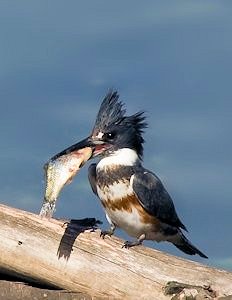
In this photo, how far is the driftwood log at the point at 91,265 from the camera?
7113 millimetres

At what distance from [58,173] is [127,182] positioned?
758 mm

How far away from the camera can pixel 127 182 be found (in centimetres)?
824

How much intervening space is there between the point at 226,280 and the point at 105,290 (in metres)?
0.89

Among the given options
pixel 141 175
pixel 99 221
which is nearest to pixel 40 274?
pixel 99 221

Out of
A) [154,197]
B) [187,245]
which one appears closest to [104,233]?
[154,197]

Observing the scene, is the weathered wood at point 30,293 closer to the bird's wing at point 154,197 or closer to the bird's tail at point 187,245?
the bird's wing at point 154,197

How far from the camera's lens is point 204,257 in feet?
28.5

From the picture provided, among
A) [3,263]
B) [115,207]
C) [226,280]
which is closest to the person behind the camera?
[226,280]

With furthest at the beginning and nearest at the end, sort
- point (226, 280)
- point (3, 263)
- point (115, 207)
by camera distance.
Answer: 1. point (115, 207)
2. point (3, 263)
3. point (226, 280)

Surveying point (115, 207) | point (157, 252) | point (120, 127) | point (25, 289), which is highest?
point (120, 127)

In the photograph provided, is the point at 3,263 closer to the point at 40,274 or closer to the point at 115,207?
the point at 40,274

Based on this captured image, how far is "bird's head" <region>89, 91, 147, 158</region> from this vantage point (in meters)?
8.24

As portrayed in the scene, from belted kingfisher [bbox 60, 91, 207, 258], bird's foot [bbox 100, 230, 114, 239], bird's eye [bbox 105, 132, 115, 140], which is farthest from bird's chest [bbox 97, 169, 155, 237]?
bird's eye [bbox 105, 132, 115, 140]

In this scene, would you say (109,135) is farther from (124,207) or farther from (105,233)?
(105,233)
